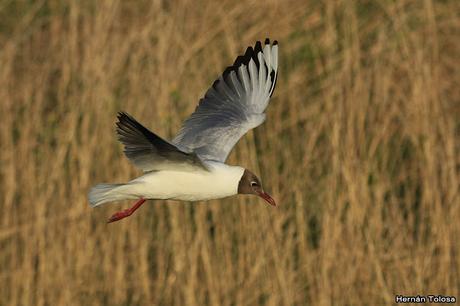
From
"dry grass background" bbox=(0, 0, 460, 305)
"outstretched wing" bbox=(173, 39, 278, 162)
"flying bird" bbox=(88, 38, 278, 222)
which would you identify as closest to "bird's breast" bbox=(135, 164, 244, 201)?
"flying bird" bbox=(88, 38, 278, 222)

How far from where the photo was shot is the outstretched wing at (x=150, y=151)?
183 inches

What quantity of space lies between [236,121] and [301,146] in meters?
1.32

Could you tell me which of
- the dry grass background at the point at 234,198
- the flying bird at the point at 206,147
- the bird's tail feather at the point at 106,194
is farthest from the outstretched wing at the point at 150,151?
the dry grass background at the point at 234,198

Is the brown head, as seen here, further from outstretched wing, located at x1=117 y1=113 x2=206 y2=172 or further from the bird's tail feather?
the bird's tail feather

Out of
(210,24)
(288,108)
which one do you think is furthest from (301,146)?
(210,24)

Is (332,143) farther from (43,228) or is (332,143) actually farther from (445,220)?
(43,228)

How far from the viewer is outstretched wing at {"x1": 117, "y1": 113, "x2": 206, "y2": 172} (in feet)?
15.2

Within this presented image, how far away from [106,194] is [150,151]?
15.5 inches

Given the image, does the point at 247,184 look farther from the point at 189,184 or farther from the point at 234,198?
the point at 234,198

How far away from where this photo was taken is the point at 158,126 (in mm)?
6387

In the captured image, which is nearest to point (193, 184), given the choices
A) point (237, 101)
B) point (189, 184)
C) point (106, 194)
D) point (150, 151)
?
point (189, 184)

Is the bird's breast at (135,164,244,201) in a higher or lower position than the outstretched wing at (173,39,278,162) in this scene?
lower

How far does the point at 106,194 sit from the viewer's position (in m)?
5.18

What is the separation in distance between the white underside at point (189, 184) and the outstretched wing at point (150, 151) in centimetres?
4
